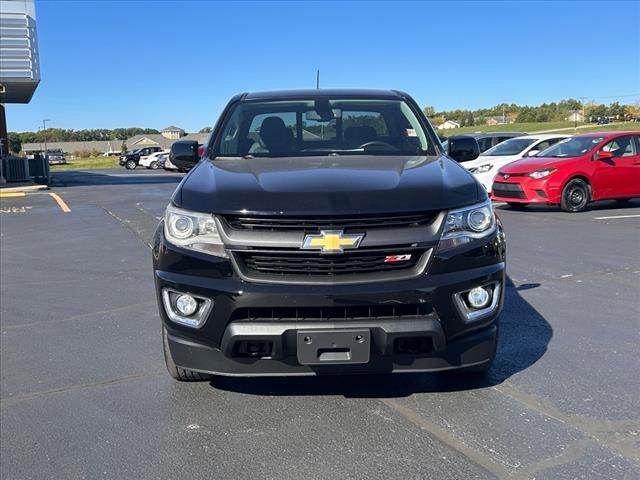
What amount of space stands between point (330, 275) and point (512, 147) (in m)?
13.9

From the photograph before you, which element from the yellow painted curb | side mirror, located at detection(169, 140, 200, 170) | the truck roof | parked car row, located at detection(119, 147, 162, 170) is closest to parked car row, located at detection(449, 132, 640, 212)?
the truck roof

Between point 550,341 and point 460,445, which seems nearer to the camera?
point 460,445

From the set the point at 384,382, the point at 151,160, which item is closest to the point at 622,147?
the point at 384,382

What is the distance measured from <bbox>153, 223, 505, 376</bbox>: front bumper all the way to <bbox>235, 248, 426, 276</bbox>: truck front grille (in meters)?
0.08

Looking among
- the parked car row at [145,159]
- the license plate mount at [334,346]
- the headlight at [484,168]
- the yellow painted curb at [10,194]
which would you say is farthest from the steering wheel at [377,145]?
the parked car row at [145,159]

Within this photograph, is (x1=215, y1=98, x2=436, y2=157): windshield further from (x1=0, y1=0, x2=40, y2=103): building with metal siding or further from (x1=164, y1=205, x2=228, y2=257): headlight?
(x1=0, y1=0, x2=40, y2=103): building with metal siding

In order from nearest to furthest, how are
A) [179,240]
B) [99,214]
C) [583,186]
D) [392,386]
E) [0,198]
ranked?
[179,240] → [392,386] → [583,186] → [99,214] → [0,198]

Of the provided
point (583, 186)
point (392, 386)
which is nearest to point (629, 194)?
point (583, 186)

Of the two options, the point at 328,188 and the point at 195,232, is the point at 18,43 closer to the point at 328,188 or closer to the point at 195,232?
the point at 195,232

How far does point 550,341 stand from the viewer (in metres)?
4.52

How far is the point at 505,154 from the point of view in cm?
1557

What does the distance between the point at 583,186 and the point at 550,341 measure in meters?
8.79

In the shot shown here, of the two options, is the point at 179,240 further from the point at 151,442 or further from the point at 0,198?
the point at 0,198

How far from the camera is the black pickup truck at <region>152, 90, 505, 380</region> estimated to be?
302 cm
